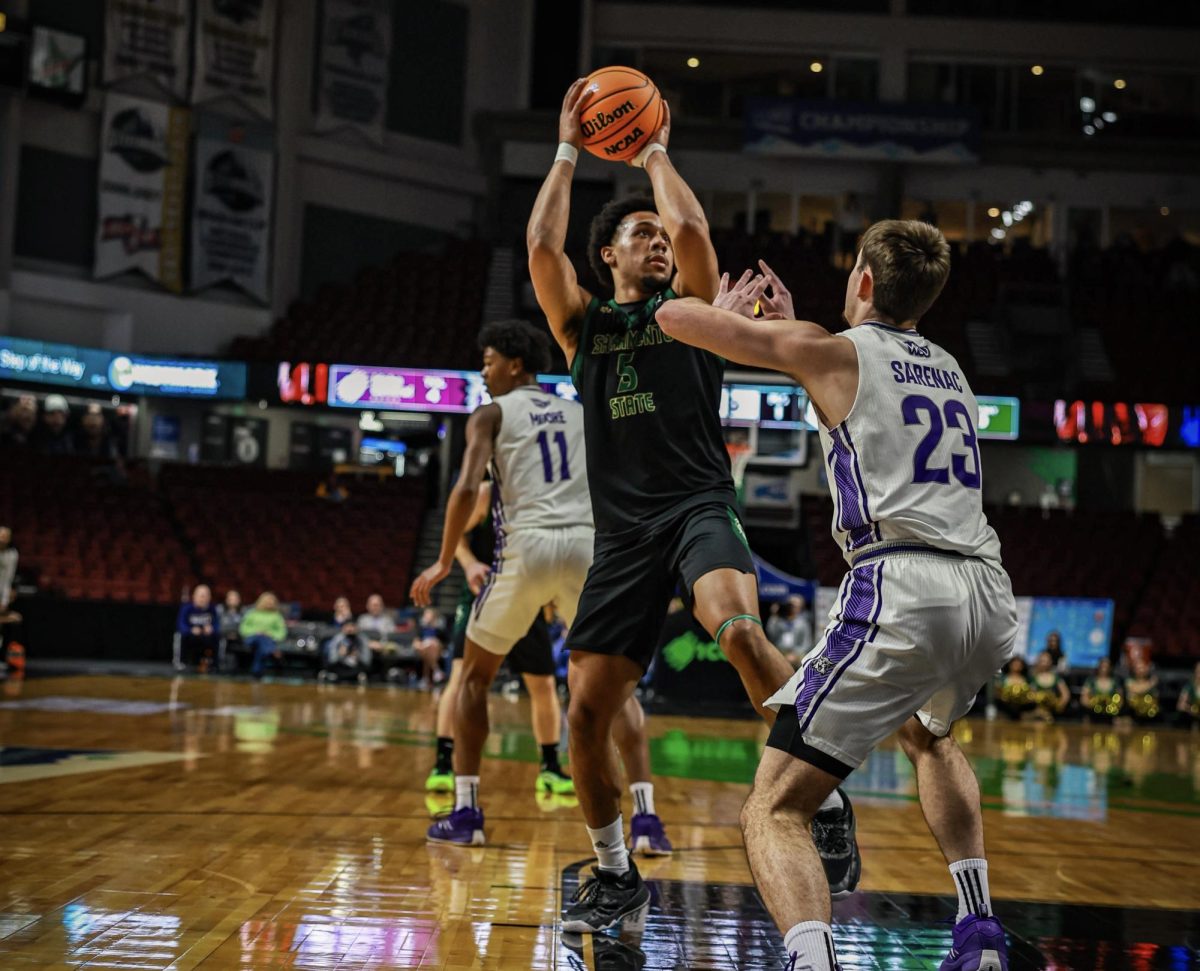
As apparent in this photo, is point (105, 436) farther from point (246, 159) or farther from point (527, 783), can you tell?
point (527, 783)

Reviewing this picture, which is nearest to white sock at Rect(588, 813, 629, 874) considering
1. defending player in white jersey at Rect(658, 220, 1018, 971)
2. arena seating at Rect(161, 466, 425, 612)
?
defending player in white jersey at Rect(658, 220, 1018, 971)

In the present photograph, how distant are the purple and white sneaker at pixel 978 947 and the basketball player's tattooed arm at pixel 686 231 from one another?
6.42 ft

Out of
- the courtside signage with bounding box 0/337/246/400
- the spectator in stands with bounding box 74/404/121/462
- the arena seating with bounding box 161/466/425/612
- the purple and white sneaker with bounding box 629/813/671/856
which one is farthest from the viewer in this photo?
the spectator in stands with bounding box 74/404/121/462

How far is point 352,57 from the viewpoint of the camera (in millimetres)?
24906

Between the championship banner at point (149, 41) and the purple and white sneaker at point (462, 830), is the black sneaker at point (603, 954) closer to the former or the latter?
the purple and white sneaker at point (462, 830)

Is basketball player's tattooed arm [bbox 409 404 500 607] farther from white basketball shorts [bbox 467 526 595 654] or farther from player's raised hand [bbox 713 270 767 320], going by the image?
player's raised hand [bbox 713 270 767 320]

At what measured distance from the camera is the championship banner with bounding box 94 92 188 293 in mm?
21922

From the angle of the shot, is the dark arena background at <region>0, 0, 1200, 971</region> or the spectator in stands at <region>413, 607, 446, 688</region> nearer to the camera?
the dark arena background at <region>0, 0, 1200, 971</region>

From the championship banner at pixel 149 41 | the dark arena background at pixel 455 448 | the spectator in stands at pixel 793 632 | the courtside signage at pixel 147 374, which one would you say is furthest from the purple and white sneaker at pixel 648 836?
the championship banner at pixel 149 41

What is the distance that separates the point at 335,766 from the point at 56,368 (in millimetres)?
14811

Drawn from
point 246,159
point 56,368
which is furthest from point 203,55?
point 56,368

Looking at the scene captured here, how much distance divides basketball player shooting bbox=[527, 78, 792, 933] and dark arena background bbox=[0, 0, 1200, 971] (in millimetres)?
505

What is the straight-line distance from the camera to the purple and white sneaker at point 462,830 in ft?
17.4

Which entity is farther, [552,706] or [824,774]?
[552,706]
